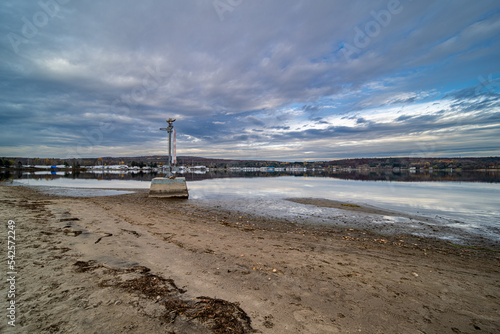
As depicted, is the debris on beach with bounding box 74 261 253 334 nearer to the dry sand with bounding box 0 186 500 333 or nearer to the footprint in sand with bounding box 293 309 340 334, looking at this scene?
the dry sand with bounding box 0 186 500 333

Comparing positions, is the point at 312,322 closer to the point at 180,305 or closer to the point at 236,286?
the point at 236,286

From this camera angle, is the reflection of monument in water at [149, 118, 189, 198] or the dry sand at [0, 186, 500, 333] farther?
the reflection of monument in water at [149, 118, 189, 198]

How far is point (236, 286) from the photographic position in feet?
13.5

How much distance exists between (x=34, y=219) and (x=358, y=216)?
16.0m

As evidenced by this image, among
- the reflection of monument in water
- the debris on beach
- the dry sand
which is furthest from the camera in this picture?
the reflection of monument in water

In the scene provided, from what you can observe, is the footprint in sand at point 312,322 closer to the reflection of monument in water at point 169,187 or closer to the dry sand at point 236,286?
the dry sand at point 236,286

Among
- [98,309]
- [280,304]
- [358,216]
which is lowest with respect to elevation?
[358,216]

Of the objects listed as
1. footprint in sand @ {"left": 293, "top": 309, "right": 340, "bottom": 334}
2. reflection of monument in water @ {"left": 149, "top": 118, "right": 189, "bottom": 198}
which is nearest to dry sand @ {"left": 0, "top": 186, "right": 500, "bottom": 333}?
footprint in sand @ {"left": 293, "top": 309, "right": 340, "bottom": 334}

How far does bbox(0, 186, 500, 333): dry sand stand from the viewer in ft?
10.1

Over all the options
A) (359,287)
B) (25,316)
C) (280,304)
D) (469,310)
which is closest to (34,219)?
(25,316)

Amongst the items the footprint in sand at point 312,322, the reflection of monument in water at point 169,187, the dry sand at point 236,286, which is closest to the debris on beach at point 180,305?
the dry sand at point 236,286

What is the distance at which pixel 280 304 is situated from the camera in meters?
3.59

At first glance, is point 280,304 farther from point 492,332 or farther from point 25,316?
point 25,316

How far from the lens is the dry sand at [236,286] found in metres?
3.09
